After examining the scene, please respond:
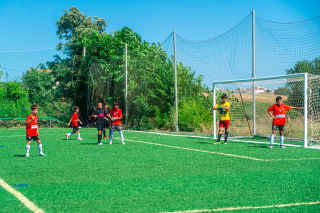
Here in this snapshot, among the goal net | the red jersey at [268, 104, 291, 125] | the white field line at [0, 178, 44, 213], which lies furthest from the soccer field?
the goal net

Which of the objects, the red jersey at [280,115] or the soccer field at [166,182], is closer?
the soccer field at [166,182]

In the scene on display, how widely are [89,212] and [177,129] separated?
Result: 1451 centimetres

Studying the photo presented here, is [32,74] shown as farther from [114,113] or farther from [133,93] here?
[114,113]

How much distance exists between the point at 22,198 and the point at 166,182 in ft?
8.02

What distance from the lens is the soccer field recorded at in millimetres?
4562

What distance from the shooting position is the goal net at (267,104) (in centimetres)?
1198

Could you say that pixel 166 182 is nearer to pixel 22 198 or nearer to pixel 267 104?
pixel 22 198

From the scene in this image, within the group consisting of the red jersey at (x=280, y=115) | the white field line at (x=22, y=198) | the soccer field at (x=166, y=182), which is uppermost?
the red jersey at (x=280, y=115)

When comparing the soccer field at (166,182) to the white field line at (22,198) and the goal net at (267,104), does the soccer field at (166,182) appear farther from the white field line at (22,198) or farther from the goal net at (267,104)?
the goal net at (267,104)

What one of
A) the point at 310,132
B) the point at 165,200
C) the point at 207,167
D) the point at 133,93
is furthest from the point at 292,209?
the point at 133,93

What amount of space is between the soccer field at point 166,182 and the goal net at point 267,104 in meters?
3.06

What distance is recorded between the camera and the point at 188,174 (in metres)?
6.62

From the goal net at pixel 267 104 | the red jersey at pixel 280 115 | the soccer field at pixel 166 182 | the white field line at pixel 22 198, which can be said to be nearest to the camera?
the white field line at pixel 22 198

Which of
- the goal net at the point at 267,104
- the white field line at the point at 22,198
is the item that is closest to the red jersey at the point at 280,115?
the goal net at the point at 267,104
